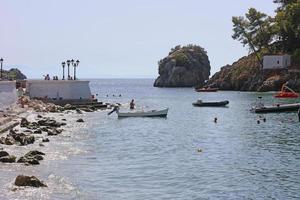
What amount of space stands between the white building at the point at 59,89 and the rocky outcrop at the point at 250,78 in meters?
63.4

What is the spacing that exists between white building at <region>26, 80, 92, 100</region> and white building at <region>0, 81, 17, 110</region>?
40.1 feet

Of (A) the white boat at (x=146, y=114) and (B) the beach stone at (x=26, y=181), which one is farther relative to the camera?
(A) the white boat at (x=146, y=114)

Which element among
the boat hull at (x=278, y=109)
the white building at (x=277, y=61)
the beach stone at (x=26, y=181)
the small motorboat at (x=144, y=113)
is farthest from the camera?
the white building at (x=277, y=61)

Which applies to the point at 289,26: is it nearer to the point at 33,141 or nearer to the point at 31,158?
the point at 33,141

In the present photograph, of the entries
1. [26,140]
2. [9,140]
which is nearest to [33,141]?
[26,140]

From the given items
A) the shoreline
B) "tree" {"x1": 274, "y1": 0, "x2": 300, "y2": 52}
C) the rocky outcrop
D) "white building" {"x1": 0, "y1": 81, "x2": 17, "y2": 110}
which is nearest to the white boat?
the shoreline

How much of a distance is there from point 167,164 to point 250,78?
414 ft

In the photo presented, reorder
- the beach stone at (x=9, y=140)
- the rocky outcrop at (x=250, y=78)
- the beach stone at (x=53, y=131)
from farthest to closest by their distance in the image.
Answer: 1. the rocky outcrop at (x=250, y=78)
2. the beach stone at (x=53, y=131)
3. the beach stone at (x=9, y=140)

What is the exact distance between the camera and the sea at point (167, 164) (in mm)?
29453

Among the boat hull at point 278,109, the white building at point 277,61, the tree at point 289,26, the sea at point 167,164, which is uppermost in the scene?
the tree at point 289,26

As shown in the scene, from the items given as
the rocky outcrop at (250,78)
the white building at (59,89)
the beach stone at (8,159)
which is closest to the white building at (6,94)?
the white building at (59,89)

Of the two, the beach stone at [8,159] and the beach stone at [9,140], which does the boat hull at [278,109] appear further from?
the beach stone at [8,159]

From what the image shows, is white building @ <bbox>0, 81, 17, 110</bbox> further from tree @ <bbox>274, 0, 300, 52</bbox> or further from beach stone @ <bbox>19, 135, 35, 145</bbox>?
tree @ <bbox>274, 0, 300, 52</bbox>

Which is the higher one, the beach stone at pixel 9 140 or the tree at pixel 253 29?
the tree at pixel 253 29
